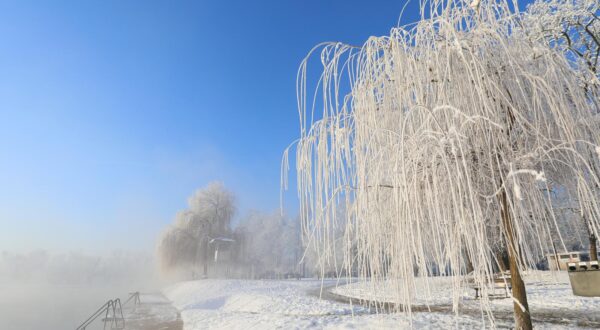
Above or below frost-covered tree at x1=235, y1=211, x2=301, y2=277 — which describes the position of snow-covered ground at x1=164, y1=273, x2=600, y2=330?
below

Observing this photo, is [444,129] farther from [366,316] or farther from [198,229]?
[198,229]

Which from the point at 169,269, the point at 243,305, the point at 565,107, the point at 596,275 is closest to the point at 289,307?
the point at 243,305

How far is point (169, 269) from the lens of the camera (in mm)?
29547

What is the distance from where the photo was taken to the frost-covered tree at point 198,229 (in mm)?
29766

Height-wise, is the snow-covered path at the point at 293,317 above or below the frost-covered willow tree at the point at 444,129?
below

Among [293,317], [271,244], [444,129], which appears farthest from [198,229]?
[444,129]

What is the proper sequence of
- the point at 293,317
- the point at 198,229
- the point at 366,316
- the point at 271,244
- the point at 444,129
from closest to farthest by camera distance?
the point at 444,129
the point at 366,316
the point at 293,317
the point at 198,229
the point at 271,244

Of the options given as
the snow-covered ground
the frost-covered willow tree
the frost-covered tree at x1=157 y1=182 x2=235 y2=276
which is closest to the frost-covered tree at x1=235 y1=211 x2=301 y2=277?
the frost-covered tree at x1=157 y1=182 x2=235 y2=276

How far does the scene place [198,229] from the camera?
31750mm

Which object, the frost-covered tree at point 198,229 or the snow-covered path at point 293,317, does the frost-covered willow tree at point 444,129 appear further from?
the frost-covered tree at point 198,229

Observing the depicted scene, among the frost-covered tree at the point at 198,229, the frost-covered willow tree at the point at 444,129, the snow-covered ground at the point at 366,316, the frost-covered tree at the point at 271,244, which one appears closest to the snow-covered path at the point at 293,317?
the snow-covered ground at the point at 366,316

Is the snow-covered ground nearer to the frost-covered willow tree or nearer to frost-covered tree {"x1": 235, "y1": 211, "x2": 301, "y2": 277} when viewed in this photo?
the frost-covered willow tree

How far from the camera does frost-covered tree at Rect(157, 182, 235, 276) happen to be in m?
29.8

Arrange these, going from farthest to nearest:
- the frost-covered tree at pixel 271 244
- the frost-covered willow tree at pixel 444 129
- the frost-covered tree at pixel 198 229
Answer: the frost-covered tree at pixel 271 244 < the frost-covered tree at pixel 198 229 < the frost-covered willow tree at pixel 444 129
